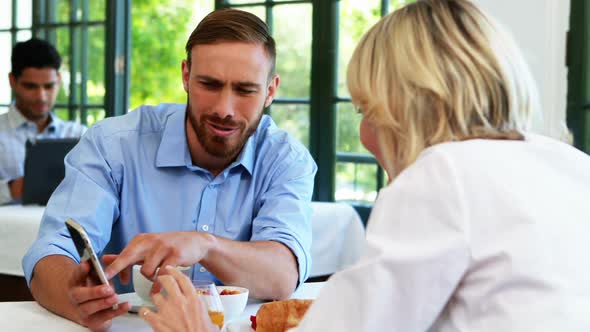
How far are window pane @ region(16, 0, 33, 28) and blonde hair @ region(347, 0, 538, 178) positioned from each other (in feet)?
15.4

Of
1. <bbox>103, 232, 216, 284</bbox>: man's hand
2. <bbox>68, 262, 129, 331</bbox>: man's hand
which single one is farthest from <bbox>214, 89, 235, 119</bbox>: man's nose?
<bbox>68, 262, 129, 331</bbox>: man's hand

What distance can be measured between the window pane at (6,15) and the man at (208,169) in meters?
3.83

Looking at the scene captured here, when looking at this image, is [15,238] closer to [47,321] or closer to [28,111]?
[28,111]

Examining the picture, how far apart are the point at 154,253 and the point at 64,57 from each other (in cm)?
398

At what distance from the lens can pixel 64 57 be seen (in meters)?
5.04

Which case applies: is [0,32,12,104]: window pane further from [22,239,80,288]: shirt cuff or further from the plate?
the plate

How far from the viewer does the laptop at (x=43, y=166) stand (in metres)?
→ 3.13

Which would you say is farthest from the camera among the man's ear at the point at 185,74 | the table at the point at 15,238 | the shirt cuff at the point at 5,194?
the shirt cuff at the point at 5,194

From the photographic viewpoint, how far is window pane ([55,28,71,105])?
5.04 m

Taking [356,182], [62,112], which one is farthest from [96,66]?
[356,182]

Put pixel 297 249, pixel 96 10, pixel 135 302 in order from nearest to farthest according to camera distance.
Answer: pixel 135 302, pixel 297 249, pixel 96 10

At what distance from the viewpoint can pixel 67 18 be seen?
16.5 feet

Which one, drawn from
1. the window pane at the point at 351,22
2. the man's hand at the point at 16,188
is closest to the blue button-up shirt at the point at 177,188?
the man's hand at the point at 16,188

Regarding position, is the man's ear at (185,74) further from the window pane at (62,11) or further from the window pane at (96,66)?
the window pane at (62,11)
